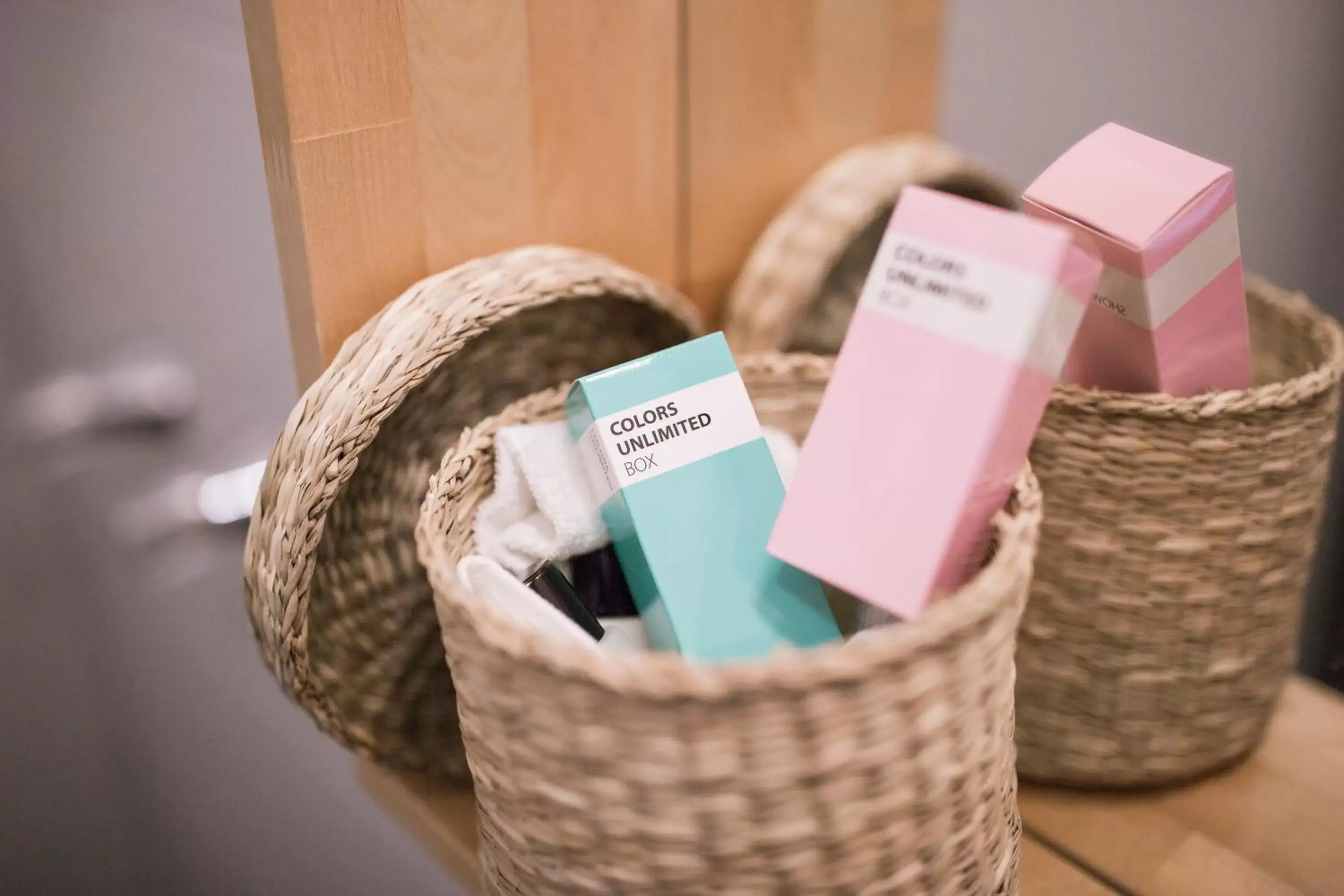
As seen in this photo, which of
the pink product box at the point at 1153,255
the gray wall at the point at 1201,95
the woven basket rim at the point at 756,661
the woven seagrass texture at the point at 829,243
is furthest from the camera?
the gray wall at the point at 1201,95

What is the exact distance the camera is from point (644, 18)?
50cm

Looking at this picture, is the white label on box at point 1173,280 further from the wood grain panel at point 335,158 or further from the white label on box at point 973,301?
the wood grain panel at point 335,158

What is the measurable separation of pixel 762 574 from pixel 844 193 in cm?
27

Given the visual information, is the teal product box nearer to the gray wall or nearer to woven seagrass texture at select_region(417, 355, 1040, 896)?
woven seagrass texture at select_region(417, 355, 1040, 896)

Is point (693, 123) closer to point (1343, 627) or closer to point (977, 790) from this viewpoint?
point (977, 790)

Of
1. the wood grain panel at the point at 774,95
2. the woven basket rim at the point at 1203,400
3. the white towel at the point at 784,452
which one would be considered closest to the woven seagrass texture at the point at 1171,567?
the woven basket rim at the point at 1203,400

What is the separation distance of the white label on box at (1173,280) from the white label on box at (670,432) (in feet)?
0.50

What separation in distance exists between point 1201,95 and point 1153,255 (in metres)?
0.42

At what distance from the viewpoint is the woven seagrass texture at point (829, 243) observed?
1.76 feet

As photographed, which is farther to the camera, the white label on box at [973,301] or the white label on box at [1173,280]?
the white label on box at [1173,280]

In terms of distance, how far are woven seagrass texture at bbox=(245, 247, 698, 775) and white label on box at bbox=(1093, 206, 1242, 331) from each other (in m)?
0.19

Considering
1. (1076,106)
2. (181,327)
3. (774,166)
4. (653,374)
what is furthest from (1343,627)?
(181,327)

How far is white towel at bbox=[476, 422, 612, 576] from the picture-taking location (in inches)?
15.9

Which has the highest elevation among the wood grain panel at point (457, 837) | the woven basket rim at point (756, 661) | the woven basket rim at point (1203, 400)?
the woven basket rim at point (1203, 400)
